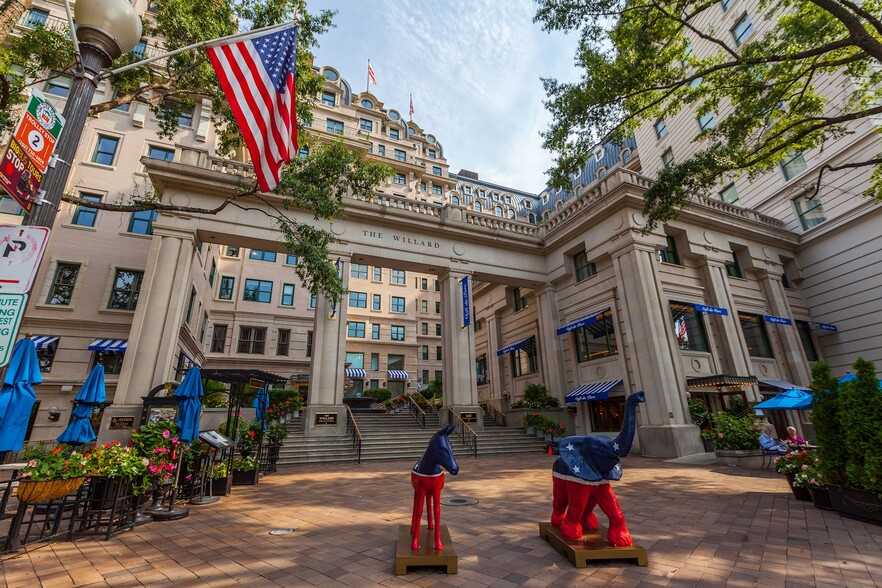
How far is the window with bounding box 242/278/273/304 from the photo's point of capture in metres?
30.7

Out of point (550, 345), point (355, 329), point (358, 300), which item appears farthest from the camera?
point (358, 300)

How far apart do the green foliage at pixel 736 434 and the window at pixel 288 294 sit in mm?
28925

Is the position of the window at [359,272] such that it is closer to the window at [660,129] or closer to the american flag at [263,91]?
the window at [660,129]

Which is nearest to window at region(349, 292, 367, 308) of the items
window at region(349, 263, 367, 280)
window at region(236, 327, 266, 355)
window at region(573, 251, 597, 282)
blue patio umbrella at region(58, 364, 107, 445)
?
window at region(349, 263, 367, 280)

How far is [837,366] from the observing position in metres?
21.0

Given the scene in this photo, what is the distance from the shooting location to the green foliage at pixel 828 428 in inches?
259

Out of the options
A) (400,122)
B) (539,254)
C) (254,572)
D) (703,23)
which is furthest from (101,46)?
(400,122)

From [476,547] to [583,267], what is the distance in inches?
718

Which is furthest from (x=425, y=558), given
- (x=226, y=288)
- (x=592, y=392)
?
(x=226, y=288)

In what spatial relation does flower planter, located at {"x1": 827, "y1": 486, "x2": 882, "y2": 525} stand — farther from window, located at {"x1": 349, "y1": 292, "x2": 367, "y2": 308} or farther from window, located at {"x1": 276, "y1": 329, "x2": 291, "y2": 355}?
window, located at {"x1": 349, "y1": 292, "x2": 367, "y2": 308}

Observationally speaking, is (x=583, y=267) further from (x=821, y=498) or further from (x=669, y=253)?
(x=821, y=498)

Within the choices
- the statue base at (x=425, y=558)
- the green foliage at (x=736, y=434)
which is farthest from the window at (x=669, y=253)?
the statue base at (x=425, y=558)

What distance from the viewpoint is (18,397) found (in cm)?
482

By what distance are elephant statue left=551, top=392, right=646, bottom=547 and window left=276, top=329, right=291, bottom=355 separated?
96.1 feet
